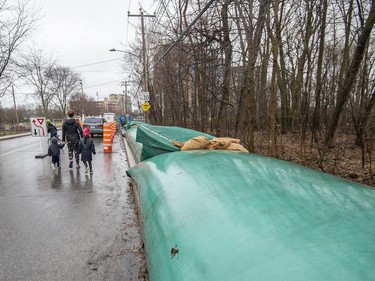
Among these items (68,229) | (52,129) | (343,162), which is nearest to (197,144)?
(68,229)

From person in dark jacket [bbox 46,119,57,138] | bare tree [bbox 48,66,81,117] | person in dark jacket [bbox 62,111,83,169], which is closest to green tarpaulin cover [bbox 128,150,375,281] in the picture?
person in dark jacket [bbox 62,111,83,169]

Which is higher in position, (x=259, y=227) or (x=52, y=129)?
(x=52, y=129)

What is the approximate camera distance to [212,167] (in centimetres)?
291

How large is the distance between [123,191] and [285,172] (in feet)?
14.7

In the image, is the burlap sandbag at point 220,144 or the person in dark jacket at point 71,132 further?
the person in dark jacket at point 71,132

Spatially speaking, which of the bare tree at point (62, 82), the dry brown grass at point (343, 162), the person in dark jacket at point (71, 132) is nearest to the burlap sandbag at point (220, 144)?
the dry brown grass at point (343, 162)

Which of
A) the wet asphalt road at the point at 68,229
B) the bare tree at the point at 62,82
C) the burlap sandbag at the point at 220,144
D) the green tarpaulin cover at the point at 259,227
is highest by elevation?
the bare tree at the point at 62,82

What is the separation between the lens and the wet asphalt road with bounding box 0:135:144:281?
3.12 m

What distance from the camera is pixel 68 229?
418 centimetres

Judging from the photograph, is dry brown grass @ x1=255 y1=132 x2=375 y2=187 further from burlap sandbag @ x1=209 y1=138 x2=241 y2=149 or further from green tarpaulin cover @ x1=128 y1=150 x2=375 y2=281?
green tarpaulin cover @ x1=128 y1=150 x2=375 y2=281

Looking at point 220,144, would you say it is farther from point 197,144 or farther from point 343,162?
point 343,162

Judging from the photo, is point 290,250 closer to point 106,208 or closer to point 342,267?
point 342,267

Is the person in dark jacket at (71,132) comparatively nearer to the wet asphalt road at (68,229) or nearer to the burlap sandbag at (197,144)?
the wet asphalt road at (68,229)

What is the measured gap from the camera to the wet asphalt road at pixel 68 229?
3121 mm
